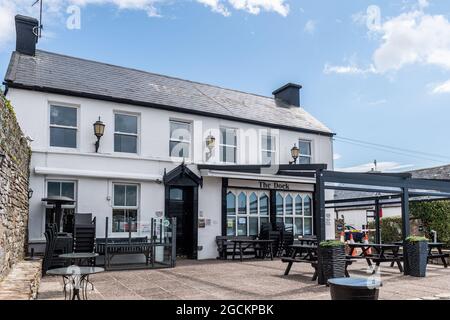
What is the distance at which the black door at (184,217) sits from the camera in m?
12.9

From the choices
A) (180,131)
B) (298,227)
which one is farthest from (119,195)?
(298,227)

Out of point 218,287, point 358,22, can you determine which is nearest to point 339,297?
point 218,287

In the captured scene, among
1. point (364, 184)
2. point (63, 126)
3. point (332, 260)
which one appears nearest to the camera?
point (332, 260)

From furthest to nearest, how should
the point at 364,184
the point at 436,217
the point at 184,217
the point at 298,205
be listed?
1. the point at 436,217
2. the point at 298,205
3. the point at 184,217
4. the point at 364,184

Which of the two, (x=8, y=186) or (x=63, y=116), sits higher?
(x=63, y=116)

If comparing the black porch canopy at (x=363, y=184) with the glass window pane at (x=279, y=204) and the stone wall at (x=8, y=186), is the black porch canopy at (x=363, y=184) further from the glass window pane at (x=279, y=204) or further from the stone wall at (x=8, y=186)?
the stone wall at (x=8, y=186)

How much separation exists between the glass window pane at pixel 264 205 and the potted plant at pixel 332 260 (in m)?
6.79

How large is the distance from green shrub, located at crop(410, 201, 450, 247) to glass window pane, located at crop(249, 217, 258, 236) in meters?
6.89

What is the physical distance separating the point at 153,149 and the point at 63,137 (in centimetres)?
268

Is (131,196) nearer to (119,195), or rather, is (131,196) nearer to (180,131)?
(119,195)

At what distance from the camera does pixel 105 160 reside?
11.8m

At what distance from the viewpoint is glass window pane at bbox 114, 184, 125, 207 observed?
11911 mm

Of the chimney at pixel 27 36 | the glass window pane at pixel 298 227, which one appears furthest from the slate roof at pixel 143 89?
the glass window pane at pixel 298 227

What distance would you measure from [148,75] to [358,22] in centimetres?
878
